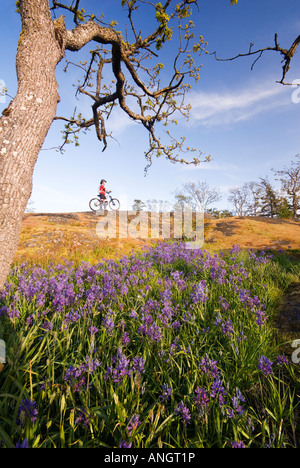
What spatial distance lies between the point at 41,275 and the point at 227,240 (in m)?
7.09

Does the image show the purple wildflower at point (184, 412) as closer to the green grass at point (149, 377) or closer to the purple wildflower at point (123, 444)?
the green grass at point (149, 377)

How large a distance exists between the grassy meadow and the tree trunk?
36.0 inches

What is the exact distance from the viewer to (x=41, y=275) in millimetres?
4188

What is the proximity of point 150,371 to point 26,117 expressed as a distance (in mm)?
2968

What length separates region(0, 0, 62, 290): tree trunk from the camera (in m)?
2.16

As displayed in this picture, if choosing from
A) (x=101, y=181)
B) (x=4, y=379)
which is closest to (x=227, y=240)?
(x=4, y=379)

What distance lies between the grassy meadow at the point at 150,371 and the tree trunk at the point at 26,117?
0.91m

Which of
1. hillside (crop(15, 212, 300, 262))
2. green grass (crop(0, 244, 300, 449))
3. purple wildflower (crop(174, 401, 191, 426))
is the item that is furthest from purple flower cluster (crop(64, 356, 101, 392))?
hillside (crop(15, 212, 300, 262))

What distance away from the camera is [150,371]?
6.42ft

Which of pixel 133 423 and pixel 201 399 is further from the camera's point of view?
pixel 201 399

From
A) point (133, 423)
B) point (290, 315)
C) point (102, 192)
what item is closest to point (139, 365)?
point (133, 423)

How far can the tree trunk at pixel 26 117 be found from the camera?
2162 mm

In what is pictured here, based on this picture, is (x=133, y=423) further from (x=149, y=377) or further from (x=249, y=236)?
(x=249, y=236)
